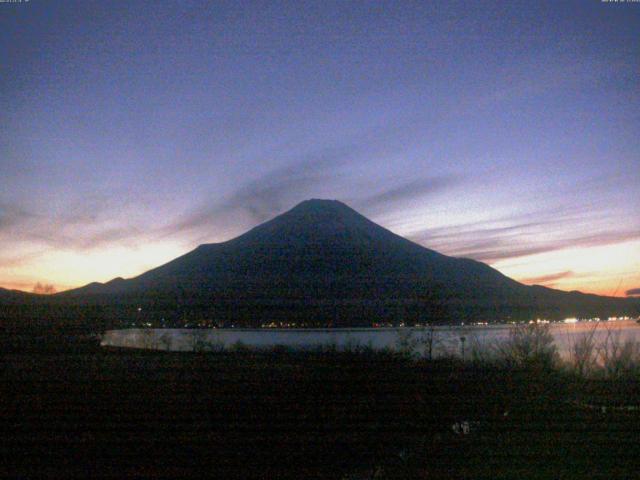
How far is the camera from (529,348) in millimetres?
9273

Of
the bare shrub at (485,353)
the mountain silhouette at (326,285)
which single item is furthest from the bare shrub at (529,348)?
the mountain silhouette at (326,285)

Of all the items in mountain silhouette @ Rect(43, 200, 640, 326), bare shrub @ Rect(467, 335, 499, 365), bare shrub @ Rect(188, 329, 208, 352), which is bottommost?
bare shrub @ Rect(188, 329, 208, 352)

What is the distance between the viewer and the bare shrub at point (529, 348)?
8.84 m

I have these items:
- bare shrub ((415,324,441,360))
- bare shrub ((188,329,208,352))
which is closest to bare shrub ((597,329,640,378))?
bare shrub ((415,324,441,360))

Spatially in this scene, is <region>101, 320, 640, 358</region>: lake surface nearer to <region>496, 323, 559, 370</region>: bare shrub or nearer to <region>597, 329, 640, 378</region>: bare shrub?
<region>597, 329, 640, 378</region>: bare shrub

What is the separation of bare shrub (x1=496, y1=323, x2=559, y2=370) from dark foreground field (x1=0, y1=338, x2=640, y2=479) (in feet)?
3.08

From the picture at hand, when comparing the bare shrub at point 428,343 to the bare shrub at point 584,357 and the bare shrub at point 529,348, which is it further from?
the bare shrub at point 584,357

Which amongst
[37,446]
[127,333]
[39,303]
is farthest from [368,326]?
[37,446]

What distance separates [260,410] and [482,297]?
138 feet

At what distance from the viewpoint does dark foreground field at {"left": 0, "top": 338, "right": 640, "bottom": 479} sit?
3857 mm

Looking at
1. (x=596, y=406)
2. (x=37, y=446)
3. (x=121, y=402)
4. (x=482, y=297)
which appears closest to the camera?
(x=37, y=446)

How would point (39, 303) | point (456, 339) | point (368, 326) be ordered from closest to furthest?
point (39, 303)
point (456, 339)
point (368, 326)

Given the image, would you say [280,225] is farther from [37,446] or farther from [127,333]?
[37,446]

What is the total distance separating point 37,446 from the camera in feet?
13.2
